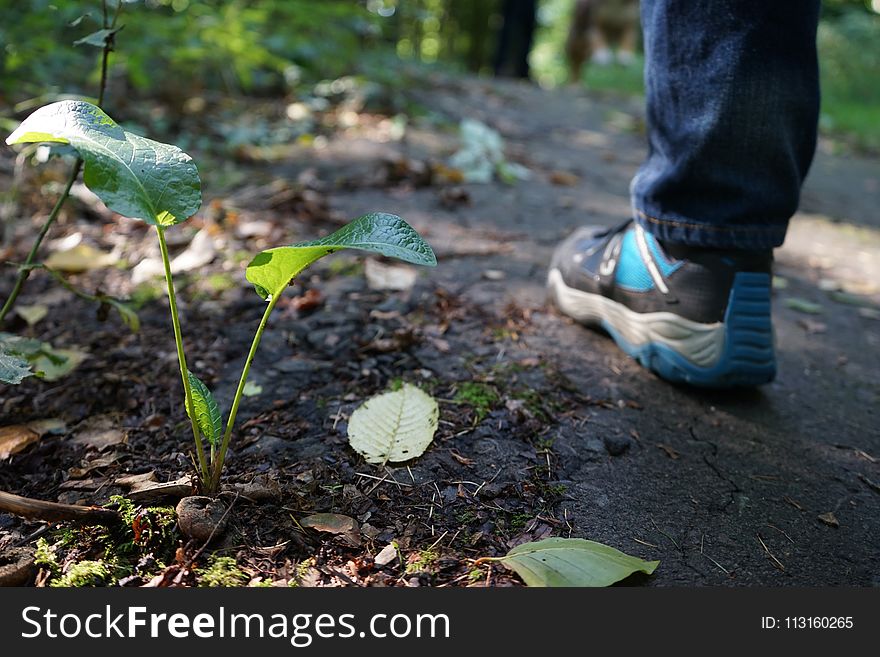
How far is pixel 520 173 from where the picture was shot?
3.44 meters

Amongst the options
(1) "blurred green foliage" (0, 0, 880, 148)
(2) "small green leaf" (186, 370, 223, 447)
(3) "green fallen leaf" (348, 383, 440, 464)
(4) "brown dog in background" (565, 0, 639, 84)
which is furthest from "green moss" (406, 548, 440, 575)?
(4) "brown dog in background" (565, 0, 639, 84)

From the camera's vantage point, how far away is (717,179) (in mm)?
1414

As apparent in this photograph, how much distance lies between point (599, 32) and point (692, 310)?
965 cm

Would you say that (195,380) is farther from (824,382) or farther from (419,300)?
(824,382)

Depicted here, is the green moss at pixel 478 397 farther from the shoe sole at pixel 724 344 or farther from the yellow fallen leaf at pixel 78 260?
the yellow fallen leaf at pixel 78 260

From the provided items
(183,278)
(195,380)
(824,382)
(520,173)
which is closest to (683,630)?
(195,380)

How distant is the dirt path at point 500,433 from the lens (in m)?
1.07

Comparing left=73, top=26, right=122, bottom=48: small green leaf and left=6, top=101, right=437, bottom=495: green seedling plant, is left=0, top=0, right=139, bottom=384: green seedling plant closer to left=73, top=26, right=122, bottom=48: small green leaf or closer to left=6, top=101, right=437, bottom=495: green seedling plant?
left=73, top=26, right=122, bottom=48: small green leaf

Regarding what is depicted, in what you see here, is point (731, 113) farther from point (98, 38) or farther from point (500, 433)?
point (98, 38)

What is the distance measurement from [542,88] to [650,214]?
19.7ft

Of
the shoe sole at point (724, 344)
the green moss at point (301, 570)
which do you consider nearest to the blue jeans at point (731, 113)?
the shoe sole at point (724, 344)

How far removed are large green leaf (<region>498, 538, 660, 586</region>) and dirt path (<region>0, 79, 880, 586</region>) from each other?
0.13ft

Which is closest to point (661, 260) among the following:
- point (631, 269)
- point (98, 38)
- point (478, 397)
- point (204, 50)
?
point (631, 269)

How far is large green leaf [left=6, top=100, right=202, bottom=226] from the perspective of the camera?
89 cm
